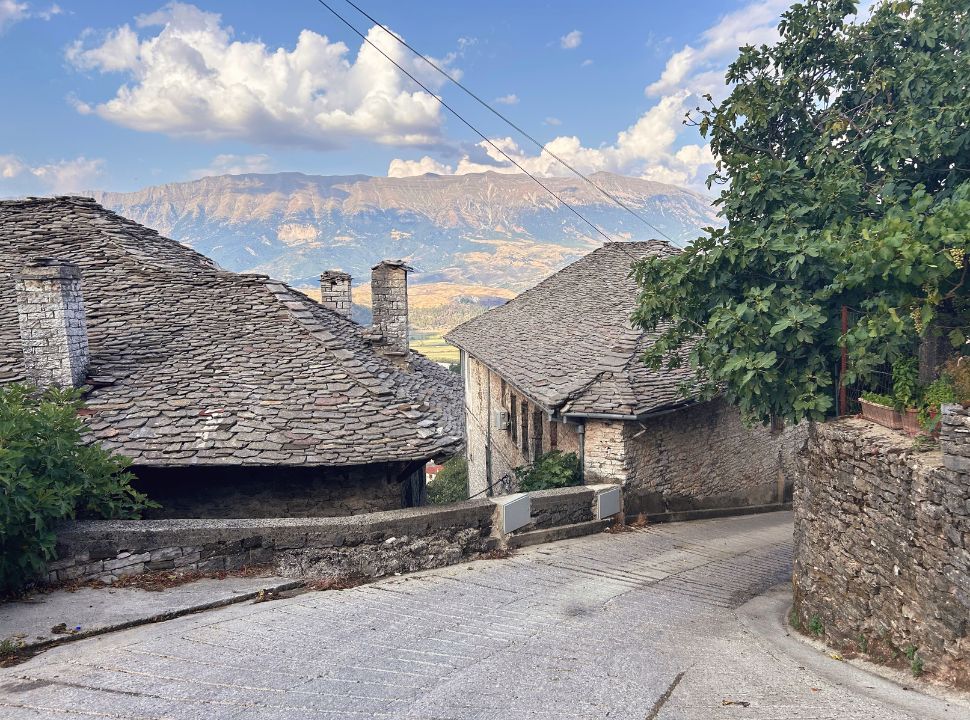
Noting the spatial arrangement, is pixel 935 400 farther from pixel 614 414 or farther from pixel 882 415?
pixel 614 414

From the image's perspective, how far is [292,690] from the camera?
185 inches

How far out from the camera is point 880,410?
21.6 feet

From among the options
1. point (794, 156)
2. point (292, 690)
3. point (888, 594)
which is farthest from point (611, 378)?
point (292, 690)

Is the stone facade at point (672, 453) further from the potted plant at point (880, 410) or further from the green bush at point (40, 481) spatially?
the green bush at point (40, 481)

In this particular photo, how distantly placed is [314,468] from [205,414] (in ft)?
5.79

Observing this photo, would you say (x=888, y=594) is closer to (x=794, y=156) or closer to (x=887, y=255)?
(x=887, y=255)

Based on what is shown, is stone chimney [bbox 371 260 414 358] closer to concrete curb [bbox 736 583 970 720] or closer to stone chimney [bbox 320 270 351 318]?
stone chimney [bbox 320 270 351 318]

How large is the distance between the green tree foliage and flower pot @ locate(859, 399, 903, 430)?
340 mm

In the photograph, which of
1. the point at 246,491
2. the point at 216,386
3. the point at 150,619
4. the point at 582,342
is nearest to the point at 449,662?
the point at 150,619

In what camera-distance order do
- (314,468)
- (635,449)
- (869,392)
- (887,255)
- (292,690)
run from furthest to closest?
(635,449)
(314,468)
(869,392)
(887,255)
(292,690)

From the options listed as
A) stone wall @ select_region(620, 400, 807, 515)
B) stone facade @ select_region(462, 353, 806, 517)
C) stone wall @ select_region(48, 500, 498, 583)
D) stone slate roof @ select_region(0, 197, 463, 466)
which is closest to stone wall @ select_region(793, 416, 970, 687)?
stone facade @ select_region(462, 353, 806, 517)

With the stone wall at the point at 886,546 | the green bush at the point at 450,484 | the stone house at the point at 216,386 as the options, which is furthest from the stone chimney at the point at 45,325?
the green bush at the point at 450,484

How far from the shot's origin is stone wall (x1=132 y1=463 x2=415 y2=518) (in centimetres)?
886

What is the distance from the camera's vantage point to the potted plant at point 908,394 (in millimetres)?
6047
